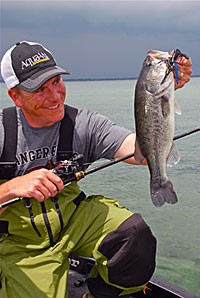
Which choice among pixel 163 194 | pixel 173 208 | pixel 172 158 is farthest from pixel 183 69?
pixel 173 208

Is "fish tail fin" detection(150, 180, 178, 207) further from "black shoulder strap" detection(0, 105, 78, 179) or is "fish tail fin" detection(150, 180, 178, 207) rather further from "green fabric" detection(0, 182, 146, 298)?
"black shoulder strap" detection(0, 105, 78, 179)

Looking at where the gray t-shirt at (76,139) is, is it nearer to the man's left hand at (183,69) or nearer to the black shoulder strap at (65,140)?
the black shoulder strap at (65,140)

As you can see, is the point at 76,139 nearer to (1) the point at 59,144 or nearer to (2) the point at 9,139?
(1) the point at 59,144

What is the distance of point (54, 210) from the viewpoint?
2.74 metres

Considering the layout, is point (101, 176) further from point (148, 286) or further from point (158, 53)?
point (158, 53)

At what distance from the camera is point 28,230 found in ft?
8.95

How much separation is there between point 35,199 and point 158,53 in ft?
4.91

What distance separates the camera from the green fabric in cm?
260

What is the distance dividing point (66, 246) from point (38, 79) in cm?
143

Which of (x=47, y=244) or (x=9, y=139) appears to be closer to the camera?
(x=47, y=244)

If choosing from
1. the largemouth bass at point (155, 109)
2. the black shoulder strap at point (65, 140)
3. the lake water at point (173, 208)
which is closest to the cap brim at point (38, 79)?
the black shoulder strap at point (65, 140)

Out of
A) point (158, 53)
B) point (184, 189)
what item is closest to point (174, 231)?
point (184, 189)

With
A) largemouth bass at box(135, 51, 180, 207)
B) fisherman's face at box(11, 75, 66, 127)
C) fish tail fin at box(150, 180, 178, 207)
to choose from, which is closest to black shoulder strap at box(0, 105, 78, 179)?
fisherman's face at box(11, 75, 66, 127)

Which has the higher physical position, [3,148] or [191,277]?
[3,148]
